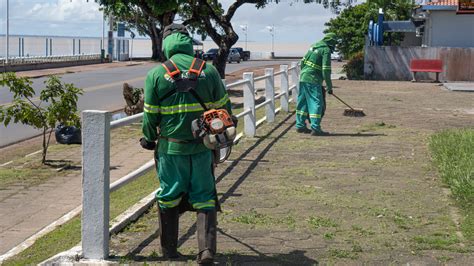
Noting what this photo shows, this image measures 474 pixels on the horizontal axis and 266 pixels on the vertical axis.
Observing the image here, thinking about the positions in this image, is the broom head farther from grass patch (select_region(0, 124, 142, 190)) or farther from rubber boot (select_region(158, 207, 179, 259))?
rubber boot (select_region(158, 207, 179, 259))

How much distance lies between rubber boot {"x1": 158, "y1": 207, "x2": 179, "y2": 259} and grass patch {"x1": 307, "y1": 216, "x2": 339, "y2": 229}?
159cm

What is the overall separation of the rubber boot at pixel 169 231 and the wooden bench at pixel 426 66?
1108 inches

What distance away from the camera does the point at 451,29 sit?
114ft

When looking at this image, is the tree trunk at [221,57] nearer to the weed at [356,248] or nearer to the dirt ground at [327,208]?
the dirt ground at [327,208]

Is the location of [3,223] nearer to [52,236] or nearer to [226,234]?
[52,236]

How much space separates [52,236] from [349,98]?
16.7m

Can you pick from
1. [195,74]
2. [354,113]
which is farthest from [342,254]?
[354,113]

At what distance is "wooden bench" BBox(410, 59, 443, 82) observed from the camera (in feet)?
108

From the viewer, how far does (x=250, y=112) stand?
12.9 meters

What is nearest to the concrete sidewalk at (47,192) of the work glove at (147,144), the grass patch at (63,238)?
the grass patch at (63,238)

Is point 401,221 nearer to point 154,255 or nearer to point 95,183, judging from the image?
point 154,255

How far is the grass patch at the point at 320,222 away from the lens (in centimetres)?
720

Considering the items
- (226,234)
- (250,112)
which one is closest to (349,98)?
(250,112)

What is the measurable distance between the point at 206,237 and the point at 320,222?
74.6 inches
